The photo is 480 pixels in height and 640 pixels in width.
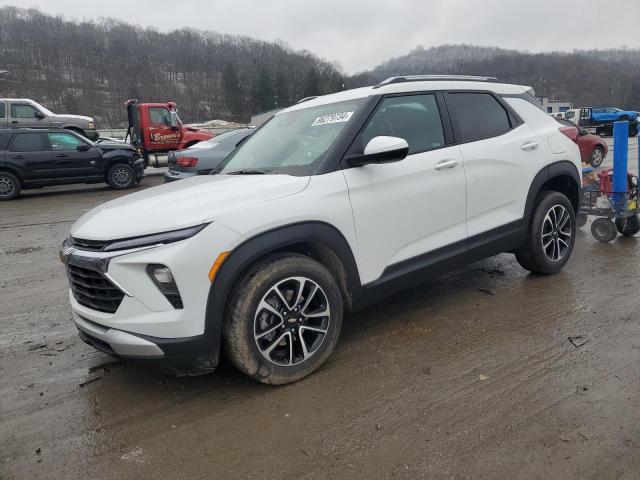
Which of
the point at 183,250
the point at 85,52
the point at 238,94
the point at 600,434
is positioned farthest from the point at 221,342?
the point at 85,52

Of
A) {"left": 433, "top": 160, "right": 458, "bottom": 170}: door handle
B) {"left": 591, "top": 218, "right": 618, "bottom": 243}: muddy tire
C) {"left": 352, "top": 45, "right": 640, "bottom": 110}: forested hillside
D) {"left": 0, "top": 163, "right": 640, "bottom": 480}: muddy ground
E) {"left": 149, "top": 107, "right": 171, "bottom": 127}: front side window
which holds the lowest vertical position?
{"left": 0, "top": 163, "right": 640, "bottom": 480}: muddy ground

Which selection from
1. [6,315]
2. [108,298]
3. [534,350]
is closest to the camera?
[108,298]

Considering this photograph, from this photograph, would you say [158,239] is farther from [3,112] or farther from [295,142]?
[3,112]

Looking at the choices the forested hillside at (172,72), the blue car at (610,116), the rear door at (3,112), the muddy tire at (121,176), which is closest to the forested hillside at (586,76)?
the forested hillside at (172,72)

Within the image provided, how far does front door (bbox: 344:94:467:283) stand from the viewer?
3.24 m

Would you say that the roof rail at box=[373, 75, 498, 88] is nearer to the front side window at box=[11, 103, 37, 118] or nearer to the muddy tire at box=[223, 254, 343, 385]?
the muddy tire at box=[223, 254, 343, 385]

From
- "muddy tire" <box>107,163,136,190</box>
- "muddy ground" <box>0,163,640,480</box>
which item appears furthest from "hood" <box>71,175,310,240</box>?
"muddy tire" <box>107,163,136,190</box>

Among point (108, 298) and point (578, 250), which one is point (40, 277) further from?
point (578, 250)

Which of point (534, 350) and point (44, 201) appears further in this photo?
point (44, 201)

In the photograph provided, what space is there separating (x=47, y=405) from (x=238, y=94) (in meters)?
89.9

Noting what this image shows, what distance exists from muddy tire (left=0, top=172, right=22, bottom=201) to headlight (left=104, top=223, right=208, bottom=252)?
11.3 m

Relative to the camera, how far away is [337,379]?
3.05 metres

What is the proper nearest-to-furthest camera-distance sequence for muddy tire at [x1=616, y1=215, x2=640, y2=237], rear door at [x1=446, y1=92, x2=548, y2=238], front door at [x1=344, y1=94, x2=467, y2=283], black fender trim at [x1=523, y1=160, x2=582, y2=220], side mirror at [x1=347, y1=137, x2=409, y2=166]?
1. side mirror at [x1=347, y1=137, x2=409, y2=166]
2. front door at [x1=344, y1=94, x2=467, y2=283]
3. rear door at [x1=446, y1=92, x2=548, y2=238]
4. black fender trim at [x1=523, y1=160, x2=582, y2=220]
5. muddy tire at [x1=616, y1=215, x2=640, y2=237]

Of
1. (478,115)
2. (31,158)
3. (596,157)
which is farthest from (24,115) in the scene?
(596,157)
